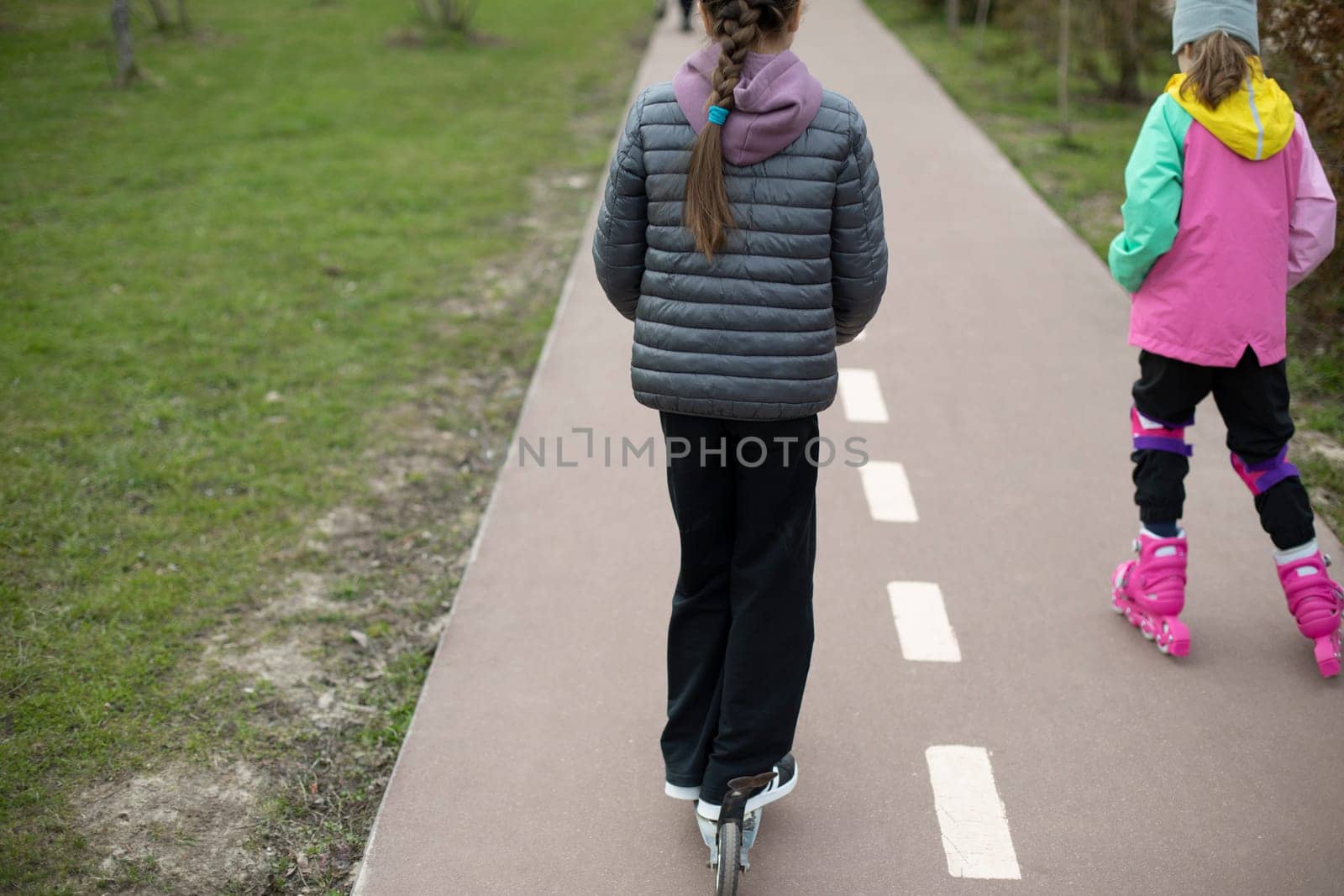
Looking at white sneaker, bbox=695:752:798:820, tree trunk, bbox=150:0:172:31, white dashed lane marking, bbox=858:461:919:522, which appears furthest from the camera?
tree trunk, bbox=150:0:172:31

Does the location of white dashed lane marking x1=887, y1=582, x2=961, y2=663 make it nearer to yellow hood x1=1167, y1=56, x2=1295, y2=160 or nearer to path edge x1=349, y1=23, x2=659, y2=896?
path edge x1=349, y1=23, x2=659, y2=896

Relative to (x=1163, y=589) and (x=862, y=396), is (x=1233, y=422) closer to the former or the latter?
(x=1163, y=589)

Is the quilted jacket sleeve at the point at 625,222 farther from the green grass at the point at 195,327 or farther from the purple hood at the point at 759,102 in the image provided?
the green grass at the point at 195,327

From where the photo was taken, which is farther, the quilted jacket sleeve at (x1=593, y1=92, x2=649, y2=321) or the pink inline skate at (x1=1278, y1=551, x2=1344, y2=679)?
the pink inline skate at (x1=1278, y1=551, x2=1344, y2=679)

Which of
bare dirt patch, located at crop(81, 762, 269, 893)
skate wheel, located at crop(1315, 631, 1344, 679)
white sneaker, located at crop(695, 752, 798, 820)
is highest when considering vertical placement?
white sneaker, located at crop(695, 752, 798, 820)

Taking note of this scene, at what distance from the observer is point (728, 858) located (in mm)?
2629

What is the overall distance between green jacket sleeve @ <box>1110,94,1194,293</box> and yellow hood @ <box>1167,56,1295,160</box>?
59mm

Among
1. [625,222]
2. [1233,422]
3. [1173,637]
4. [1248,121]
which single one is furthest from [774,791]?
[1248,121]

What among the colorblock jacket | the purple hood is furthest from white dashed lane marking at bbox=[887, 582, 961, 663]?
the purple hood

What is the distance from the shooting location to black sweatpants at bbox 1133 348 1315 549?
3436mm

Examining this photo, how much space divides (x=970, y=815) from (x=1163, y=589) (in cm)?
112

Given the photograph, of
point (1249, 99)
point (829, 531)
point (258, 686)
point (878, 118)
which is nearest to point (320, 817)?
point (258, 686)

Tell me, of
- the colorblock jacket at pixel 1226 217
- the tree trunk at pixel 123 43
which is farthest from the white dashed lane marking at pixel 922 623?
the tree trunk at pixel 123 43

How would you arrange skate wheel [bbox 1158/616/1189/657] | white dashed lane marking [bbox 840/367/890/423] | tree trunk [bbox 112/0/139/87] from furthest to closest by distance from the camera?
tree trunk [bbox 112/0/139/87] → white dashed lane marking [bbox 840/367/890/423] → skate wheel [bbox 1158/616/1189/657]
